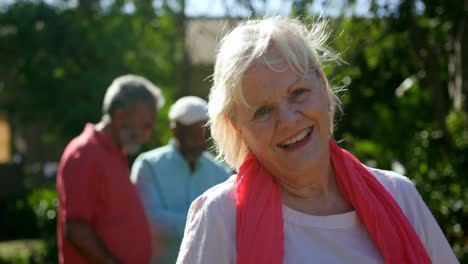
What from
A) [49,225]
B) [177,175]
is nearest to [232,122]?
[177,175]

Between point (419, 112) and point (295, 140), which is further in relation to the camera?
point (419, 112)

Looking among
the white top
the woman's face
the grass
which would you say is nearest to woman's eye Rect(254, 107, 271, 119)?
the woman's face

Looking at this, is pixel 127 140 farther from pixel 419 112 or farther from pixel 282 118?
pixel 419 112

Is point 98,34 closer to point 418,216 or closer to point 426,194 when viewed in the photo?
point 426,194

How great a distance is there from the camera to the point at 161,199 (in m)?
4.99

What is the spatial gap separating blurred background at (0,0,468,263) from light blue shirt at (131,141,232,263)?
80cm

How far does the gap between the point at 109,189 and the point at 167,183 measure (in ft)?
1.51

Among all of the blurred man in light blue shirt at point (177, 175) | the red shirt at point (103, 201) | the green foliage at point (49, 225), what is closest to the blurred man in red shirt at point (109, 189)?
the red shirt at point (103, 201)

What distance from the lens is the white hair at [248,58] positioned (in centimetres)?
248

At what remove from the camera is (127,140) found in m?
4.86

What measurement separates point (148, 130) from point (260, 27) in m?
2.50

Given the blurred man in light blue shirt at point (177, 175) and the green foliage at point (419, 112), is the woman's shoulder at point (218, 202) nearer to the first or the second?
the blurred man in light blue shirt at point (177, 175)

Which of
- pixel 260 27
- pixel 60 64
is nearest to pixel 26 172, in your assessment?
pixel 60 64

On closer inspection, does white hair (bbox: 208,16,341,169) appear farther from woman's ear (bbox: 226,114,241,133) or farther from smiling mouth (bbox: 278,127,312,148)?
smiling mouth (bbox: 278,127,312,148)
